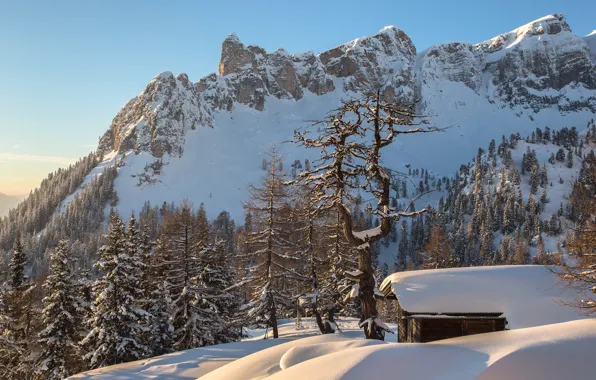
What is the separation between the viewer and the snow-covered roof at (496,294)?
9.85 meters

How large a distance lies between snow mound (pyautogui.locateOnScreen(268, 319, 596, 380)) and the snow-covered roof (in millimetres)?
3841

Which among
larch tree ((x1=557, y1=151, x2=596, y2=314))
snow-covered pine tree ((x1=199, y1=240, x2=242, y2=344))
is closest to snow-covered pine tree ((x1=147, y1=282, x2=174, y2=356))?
snow-covered pine tree ((x1=199, y1=240, x2=242, y2=344))

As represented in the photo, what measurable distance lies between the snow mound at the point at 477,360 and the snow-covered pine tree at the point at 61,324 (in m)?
24.2

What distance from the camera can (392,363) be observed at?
5.62 meters

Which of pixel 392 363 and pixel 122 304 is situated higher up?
pixel 392 363

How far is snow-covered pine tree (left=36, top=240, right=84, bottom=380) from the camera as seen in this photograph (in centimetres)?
2434

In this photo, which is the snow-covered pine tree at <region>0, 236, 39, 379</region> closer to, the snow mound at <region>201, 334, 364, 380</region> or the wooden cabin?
the snow mound at <region>201, 334, 364, 380</region>

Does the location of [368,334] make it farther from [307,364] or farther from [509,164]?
[509,164]

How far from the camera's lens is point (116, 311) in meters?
24.0

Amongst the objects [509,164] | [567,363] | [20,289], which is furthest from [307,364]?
[509,164]

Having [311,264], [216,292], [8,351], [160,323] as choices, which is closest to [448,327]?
[311,264]

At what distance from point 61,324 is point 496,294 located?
2542 cm

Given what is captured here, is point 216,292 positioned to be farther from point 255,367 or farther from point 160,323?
point 255,367

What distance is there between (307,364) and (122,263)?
21807 millimetres
